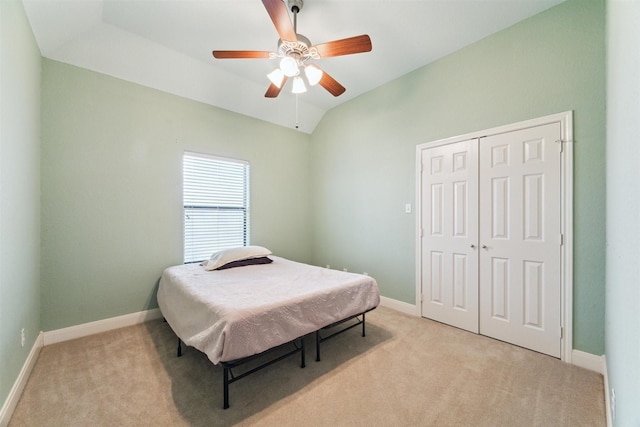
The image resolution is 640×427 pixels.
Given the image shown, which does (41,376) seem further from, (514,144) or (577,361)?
(514,144)

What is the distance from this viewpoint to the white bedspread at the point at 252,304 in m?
1.64

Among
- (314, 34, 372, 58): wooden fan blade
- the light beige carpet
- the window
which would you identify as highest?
(314, 34, 372, 58): wooden fan blade

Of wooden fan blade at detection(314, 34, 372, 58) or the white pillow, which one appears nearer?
wooden fan blade at detection(314, 34, 372, 58)

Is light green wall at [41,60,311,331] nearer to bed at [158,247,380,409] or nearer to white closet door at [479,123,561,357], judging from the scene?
bed at [158,247,380,409]

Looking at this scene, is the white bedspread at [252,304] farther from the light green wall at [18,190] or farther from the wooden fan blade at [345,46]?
the wooden fan blade at [345,46]

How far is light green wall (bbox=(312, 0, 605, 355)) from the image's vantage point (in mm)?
2037

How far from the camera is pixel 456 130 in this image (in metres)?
2.80

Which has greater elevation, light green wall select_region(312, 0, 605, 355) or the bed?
light green wall select_region(312, 0, 605, 355)

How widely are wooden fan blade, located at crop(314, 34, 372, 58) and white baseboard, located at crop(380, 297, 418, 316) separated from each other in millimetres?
2803

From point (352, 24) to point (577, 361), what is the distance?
3.49 m

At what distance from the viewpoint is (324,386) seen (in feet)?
5.99

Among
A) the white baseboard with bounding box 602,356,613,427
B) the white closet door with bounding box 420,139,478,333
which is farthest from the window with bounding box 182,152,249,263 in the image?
the white baseboard with bounding box 602,356,613,427

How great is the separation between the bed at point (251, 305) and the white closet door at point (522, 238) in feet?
4.04

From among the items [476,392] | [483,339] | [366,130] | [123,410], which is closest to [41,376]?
[123,410]
